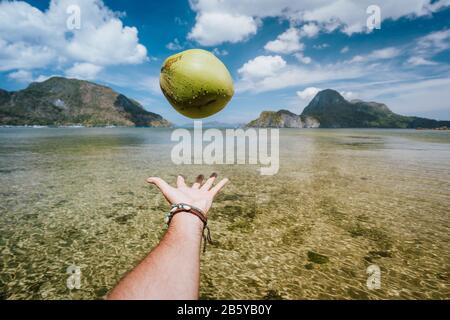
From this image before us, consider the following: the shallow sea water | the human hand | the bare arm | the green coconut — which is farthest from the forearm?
the shallow sea water

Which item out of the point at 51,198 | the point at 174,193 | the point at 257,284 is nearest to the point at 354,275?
the point at 257,284

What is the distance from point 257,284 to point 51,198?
425 inches

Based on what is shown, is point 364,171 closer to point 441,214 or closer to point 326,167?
point 326,167

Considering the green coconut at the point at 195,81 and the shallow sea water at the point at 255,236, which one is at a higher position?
the green coconut at the point at 195,81

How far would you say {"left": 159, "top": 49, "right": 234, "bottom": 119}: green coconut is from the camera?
188cm

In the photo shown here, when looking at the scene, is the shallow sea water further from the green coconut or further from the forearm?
the green coconut

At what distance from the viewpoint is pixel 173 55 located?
213 cm

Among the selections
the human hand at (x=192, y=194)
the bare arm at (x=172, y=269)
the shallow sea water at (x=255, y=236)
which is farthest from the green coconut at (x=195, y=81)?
the shallow sea water at (x=255, y=236)

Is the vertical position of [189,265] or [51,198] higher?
[189,265]

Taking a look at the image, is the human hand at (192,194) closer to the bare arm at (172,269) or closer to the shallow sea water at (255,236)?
the bare arm at (172,269)

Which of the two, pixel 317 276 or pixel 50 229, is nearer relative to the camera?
pixel 317 276

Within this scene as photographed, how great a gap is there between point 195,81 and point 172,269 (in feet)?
4.27

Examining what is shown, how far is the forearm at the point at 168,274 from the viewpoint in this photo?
5.11ft

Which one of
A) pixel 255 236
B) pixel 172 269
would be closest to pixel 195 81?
pixel 172 269
